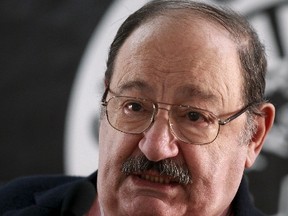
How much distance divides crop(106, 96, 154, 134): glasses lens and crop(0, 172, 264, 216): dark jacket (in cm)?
27

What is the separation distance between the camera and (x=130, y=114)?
4.20ft

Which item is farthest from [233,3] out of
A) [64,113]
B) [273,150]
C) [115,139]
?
[115,139]

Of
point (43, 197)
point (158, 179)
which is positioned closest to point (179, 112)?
point (158, 179)

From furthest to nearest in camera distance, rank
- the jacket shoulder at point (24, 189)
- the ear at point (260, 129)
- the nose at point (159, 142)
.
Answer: the jacket shoulder at point (24, 189), the ear at point (260, 129), the nose at point (159, 142)

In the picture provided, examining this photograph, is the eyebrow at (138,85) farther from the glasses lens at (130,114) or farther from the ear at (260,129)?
the ear at (260,129)

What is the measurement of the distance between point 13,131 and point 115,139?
0.89 m

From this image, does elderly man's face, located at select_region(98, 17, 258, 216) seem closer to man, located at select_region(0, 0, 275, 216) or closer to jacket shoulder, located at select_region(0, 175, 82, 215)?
man, located at select_region(0, 0, 275, 216)

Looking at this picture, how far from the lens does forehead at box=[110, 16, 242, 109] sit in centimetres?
125

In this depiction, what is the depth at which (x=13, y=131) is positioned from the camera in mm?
2107

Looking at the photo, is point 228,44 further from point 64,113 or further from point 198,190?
point 64,113

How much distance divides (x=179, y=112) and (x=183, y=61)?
0.28ft

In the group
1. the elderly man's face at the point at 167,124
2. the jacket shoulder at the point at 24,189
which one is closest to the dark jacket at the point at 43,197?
the jacket shoulder at the point at 24,189

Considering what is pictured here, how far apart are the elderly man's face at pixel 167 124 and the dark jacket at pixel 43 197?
0.12 m

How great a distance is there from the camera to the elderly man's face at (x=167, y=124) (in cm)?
123
